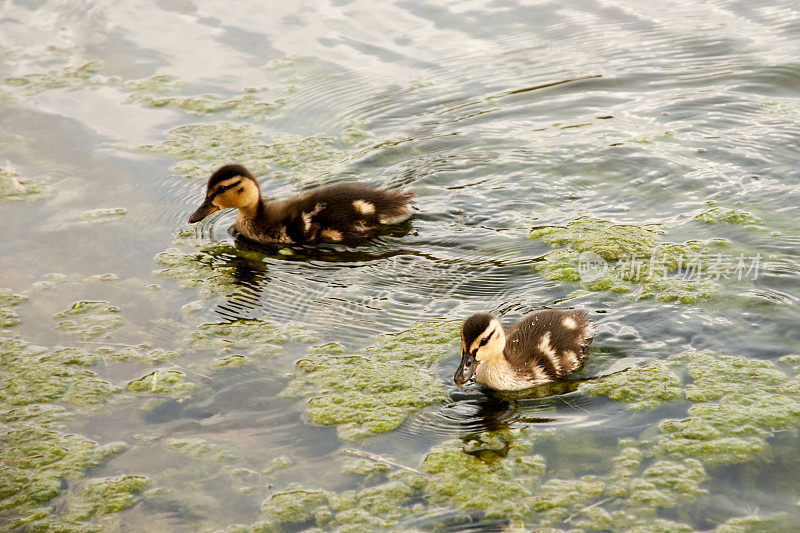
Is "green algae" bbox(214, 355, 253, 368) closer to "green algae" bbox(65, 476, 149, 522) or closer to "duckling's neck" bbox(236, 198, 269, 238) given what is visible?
"green algae" bbox(65, 476, 149, 522)

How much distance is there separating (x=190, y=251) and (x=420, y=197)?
5.62ft

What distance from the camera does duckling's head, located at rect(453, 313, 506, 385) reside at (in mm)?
4676

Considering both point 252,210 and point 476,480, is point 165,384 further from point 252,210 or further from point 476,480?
point 252,210

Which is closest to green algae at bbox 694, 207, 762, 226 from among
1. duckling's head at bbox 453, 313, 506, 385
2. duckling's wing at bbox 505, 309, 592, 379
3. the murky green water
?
the murky green water

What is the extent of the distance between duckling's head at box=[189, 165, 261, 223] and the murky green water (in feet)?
1.01

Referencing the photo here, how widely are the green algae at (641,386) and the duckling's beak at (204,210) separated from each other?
317 cm

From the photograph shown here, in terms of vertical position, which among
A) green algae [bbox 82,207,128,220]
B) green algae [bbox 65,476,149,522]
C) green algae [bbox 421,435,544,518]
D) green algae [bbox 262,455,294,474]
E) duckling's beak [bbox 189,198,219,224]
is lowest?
green algae [bbox 65,476,149,522]

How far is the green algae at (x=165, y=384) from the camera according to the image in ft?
16.1

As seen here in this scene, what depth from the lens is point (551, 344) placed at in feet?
16.1

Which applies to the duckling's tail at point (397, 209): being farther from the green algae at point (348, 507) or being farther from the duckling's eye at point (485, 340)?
the green algae at point (348, 507)

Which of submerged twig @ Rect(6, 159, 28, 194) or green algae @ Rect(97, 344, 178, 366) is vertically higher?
submerged twig @ Rect(6, 159, 28, 194)

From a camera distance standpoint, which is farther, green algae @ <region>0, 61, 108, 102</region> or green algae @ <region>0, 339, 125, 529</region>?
green algae @ <region>0, 61, 108, 102</region>

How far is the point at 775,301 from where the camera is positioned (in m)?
5.35

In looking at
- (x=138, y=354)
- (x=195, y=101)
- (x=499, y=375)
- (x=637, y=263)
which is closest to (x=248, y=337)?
(x=138, y=354)
